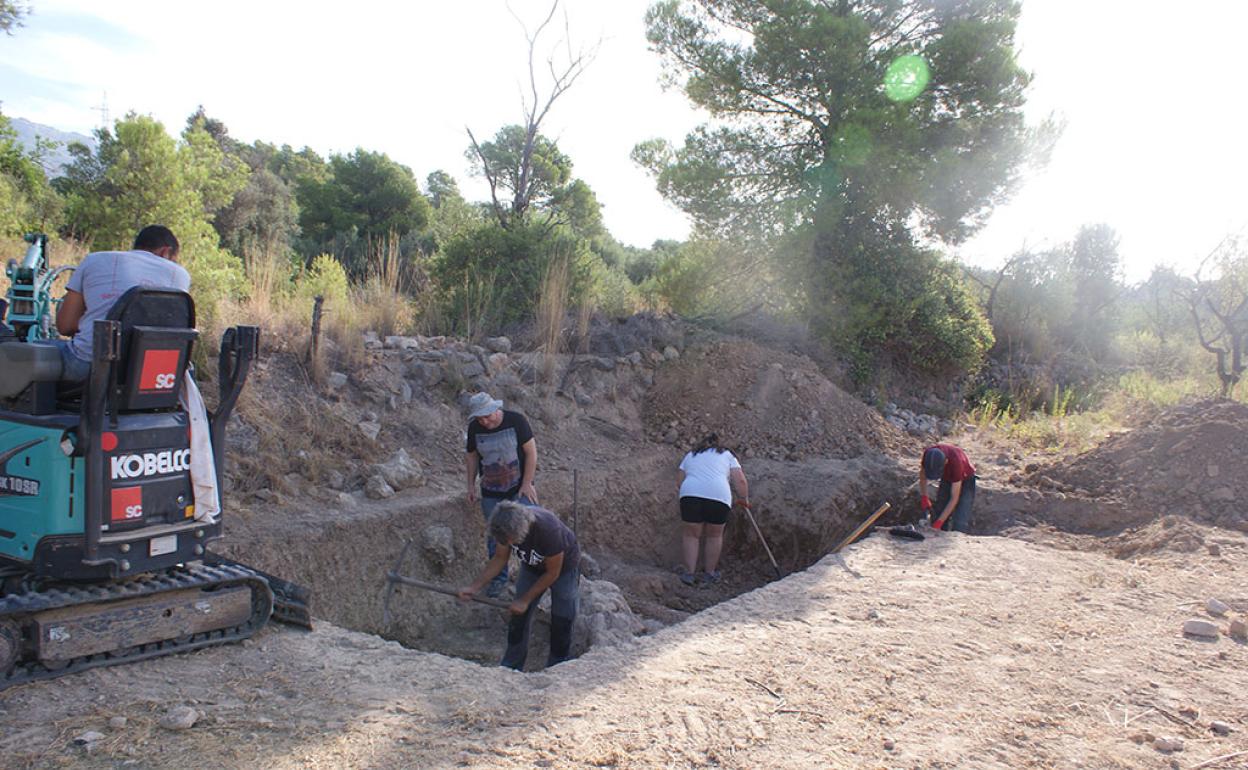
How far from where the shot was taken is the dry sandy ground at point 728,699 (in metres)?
3.41

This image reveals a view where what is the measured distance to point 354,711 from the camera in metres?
3.71

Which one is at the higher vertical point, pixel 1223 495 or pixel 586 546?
pixel 1223 495

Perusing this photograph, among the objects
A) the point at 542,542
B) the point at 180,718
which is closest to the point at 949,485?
the point at 542,542

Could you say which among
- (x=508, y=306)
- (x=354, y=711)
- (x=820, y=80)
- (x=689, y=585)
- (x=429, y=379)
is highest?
(x=820, y=80)

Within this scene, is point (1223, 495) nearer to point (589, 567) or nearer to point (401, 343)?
point (589, 567)

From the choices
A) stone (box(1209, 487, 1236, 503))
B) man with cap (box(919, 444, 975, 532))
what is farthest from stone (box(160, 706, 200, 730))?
stone (box(1209, 487, 1236, 503))

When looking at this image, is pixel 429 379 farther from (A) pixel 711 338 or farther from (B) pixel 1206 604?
(B) pixel 1206 604

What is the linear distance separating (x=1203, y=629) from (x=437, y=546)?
18.6 feet

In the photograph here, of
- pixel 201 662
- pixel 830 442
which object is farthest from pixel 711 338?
pixel 201 662

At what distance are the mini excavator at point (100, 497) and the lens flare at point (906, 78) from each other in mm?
11855

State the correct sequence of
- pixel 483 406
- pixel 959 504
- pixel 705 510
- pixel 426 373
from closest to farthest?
pixel 483 406 < pixel 705 510 < pixel 959 504 < pixel 426 373

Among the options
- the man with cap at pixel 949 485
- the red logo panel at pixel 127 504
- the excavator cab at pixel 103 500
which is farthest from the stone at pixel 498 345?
the red logo panel at pixel 127 504

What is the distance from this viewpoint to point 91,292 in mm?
3934

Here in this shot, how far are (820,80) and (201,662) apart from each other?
484 inches
